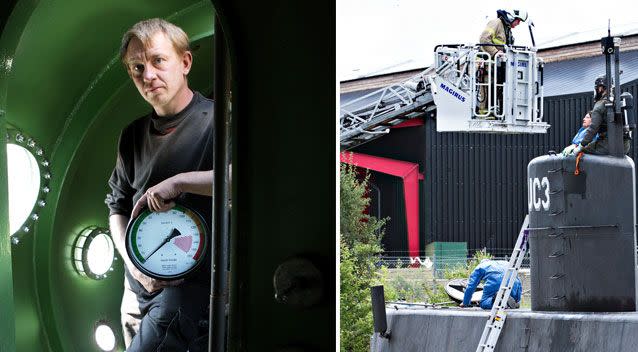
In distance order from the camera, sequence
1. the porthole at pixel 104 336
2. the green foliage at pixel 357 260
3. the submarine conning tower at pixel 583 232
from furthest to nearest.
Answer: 1. the green foliage at pixel 357 260
2. the submarine conning tower at pixel 583 232
3. the porthole at pixel 104 336

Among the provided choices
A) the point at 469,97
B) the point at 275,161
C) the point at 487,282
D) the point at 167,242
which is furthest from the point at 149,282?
the point at 469,97

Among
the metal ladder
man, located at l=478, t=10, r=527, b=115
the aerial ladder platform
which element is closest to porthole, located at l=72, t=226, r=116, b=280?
the metal ladder

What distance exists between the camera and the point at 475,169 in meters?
15.6

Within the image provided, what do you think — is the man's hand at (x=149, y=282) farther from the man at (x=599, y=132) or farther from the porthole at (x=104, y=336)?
the man at (x=599, y=132)

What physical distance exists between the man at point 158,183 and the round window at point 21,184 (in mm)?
108

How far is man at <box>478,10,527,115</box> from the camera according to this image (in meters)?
12.7

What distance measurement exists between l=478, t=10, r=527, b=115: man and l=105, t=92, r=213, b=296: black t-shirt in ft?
38.0

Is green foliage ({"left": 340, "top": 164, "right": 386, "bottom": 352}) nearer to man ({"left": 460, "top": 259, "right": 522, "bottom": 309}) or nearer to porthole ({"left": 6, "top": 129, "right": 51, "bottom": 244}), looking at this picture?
man ({"left": 460, "top": 259, "right": 522, "bottom": 309})

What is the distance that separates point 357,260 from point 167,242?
15.4 m

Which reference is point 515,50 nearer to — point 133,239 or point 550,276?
point 550,276

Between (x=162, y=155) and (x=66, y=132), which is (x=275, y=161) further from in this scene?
(x=162, y=155)

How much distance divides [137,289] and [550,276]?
6635mm

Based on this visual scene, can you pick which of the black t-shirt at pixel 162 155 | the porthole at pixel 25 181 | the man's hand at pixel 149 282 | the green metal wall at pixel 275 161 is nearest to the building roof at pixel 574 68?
the black t-shirt at pixel 162 155

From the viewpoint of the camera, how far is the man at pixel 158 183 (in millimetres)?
1033
